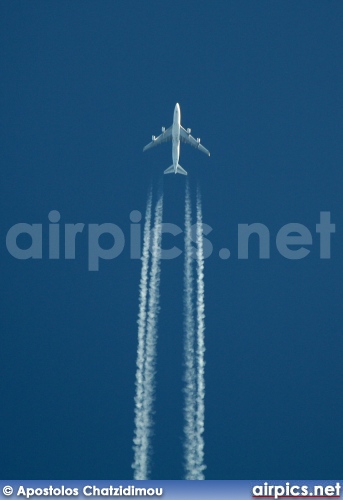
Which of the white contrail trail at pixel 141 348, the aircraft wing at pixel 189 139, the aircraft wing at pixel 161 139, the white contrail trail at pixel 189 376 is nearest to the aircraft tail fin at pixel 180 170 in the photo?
the aircraft wing at pixel 189 139

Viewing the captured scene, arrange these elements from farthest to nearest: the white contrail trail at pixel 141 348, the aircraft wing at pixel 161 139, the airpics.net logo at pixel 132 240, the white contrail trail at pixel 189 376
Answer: the airpics.net logo at pixel 132 240
the aircraft wing at pixel 161 139
the white contrail trail at pixel 141 348
the white contrail trail at pixel 189 376

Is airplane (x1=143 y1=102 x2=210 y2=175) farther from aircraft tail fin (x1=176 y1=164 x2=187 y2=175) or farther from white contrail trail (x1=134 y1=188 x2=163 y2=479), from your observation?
white contrail trail (x1=134 y1=188 x2=163 y2=479)

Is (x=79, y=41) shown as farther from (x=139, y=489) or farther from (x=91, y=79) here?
(x=139, y=489)

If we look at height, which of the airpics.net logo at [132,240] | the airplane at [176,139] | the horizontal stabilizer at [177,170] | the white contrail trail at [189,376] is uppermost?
the airplane at [176,139]

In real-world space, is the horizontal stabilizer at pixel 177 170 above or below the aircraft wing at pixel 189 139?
below

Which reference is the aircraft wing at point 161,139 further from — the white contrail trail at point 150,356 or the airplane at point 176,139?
the white contrail trail at point 150,356

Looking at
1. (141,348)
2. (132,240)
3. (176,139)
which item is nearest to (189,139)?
(176,139)

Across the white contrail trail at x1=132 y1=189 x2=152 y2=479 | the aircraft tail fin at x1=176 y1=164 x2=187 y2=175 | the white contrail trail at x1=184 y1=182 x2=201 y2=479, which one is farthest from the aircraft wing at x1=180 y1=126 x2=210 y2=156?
the white contrail trail at x1=184 y1=182 x2=201 y2=479
